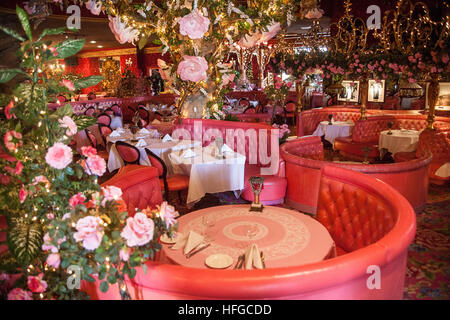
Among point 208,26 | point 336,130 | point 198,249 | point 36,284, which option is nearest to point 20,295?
point 36,284

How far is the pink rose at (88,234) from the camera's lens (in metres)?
1.19

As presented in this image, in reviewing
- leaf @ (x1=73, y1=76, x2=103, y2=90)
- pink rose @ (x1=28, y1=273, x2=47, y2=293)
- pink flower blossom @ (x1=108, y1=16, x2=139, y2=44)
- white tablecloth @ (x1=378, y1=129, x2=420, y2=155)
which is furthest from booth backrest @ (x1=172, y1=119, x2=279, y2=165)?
pink rose @ (x1=28, y1=273, x2=47, y2=293)

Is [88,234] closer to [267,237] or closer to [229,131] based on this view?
[267,237]

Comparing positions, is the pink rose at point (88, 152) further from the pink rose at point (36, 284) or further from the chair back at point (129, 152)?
the chair back at point (129, 152)

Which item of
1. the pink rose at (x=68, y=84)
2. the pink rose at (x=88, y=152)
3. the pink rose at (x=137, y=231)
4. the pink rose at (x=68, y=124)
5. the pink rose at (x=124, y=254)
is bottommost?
the pink rose at (x=124, y=254)

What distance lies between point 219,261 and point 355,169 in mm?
2416

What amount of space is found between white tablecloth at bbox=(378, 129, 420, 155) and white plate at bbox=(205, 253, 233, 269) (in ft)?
17.1

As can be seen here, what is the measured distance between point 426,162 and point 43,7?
158 inches

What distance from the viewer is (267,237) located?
2.00m

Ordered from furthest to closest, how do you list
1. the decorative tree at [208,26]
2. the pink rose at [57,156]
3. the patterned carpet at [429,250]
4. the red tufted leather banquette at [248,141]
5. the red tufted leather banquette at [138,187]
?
the red tufted leather banquette at [248,141] → the decorative tree at [208,26] → the patterned carpet at [429,250] → the red tufted leather banquette at [138,187] → the pink rose at [57,156]

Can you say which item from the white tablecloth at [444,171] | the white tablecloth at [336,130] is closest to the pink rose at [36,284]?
the white tablecloth at [444,171]

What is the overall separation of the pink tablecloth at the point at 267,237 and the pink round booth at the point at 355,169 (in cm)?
162
